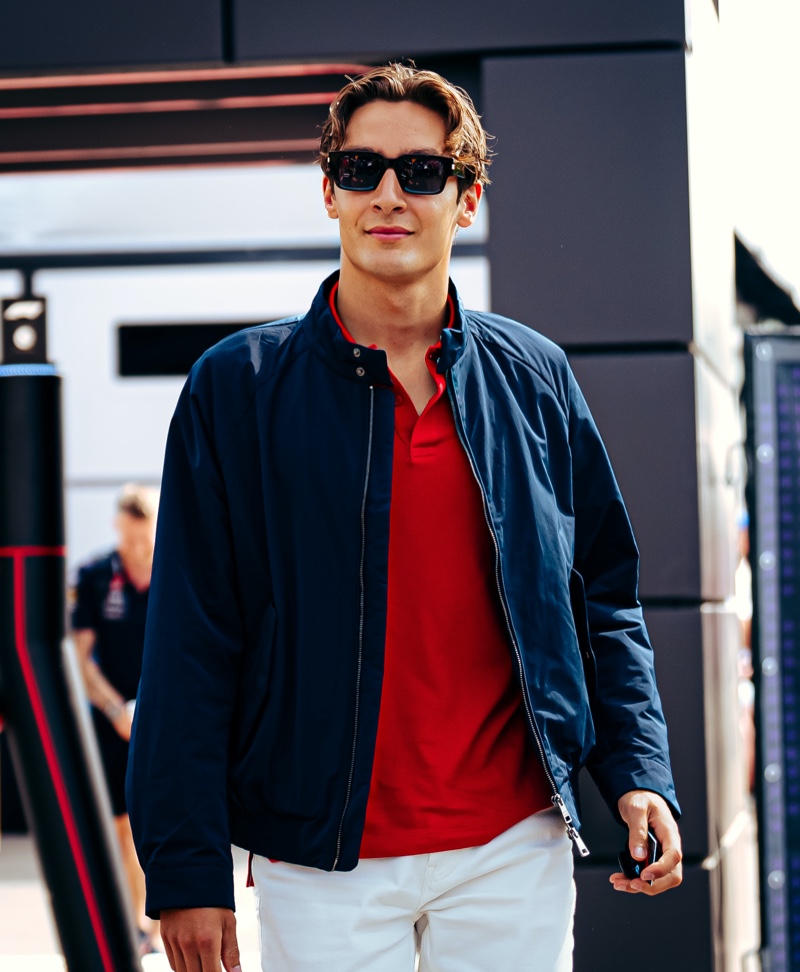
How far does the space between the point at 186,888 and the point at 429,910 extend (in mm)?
385

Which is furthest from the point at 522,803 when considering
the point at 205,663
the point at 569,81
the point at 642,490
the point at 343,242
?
the point at 569,81

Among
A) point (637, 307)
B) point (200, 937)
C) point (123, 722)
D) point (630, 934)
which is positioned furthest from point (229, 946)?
point (123, 722)

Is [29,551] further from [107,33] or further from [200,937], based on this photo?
[107,33]

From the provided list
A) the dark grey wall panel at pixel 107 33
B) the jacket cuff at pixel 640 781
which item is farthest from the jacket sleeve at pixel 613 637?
the dark grey wall panel at pixel 107 33

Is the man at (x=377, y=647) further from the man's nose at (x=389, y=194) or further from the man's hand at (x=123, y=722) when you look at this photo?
the man's hand at (x=123, y=722)

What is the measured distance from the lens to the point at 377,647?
1.85 meters

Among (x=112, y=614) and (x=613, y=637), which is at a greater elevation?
(x=613, y=637)

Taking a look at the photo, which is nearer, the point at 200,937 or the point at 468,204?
the point at 200,937

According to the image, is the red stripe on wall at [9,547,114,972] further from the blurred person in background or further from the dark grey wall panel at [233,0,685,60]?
the blurred person in background

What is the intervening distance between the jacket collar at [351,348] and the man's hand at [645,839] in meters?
0.75

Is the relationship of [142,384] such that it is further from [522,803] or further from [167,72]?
Result: [522,803]

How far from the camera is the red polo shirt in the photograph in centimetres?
185

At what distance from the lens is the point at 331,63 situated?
3.61 m

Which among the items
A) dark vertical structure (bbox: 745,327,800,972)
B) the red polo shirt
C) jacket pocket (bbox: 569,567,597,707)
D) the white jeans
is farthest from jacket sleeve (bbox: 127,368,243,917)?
dark vertical structure (bbox: 745,327,800,972)
